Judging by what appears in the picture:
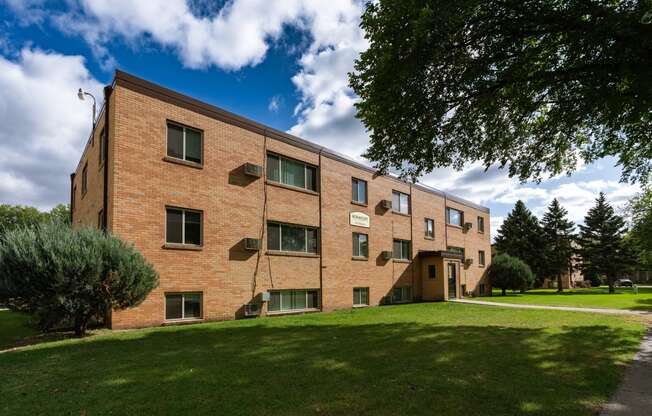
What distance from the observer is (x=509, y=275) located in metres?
34.9

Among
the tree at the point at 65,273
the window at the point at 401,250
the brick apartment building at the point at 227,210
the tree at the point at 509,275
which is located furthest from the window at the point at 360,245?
the tree at the point at 509,275

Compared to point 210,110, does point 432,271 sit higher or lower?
lower

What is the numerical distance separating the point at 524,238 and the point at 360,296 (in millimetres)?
36807

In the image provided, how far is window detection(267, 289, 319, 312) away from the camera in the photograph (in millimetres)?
16531

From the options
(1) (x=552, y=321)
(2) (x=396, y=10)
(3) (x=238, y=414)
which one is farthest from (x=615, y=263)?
(3) (x=238, y=414)

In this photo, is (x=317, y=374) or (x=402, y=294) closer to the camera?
(x=317, y=374)

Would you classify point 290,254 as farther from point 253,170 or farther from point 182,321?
point 182,321

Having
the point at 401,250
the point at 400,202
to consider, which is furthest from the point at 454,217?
the point at 401,250

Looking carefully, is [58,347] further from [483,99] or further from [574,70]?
[574,70]

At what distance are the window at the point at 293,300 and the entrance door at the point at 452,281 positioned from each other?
40.9 feet

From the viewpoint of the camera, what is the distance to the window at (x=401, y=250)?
2506cm

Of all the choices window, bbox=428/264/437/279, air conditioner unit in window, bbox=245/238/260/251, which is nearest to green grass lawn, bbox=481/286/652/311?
window, bbox=428/264/437/279

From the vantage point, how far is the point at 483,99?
10695 mm

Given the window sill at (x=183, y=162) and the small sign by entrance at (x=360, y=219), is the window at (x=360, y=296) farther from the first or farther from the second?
the window sill at (x=183, y=162)
